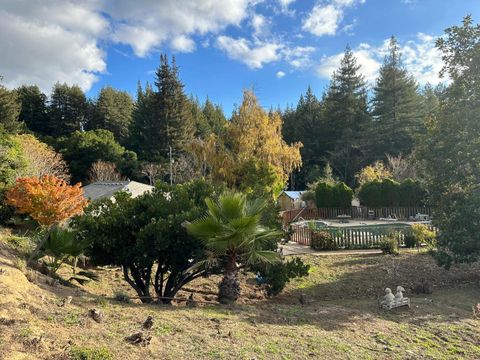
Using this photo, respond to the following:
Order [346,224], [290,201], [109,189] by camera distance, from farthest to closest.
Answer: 1. [290,201]
2. [346,224]
3. [109,189]

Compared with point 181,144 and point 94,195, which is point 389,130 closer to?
point 181,144

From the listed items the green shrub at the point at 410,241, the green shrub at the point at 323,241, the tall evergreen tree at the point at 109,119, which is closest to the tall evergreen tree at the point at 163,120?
the tall evergreen tree at the point at 109,119

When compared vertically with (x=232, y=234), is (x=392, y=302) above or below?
below

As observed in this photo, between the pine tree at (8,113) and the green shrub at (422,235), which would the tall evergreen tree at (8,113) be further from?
the green shrub at (422,235)

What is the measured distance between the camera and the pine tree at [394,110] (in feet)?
149

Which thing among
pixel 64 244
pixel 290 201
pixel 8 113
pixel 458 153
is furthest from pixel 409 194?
pixel 8 113

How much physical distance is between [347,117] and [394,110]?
19.1 ft

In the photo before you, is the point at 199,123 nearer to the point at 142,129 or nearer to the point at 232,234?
the point at 142,129

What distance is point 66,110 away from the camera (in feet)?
166

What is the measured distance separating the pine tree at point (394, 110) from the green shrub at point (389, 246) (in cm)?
3421

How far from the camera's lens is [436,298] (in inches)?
323

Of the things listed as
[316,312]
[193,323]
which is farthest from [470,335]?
[193,323]


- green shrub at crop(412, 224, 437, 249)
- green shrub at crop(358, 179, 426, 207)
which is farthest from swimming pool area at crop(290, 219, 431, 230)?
green shrub at crop(358, 179, 426, 207)

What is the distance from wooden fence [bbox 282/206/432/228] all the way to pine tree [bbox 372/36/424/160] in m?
18.9
